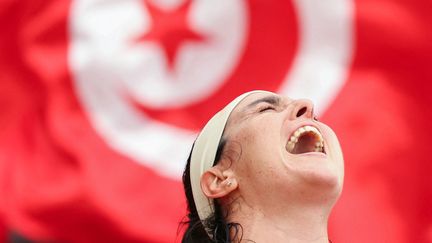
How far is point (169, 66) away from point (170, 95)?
6 cm

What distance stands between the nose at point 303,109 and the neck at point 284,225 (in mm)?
145

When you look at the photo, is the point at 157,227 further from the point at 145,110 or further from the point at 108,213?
the point at 145,110

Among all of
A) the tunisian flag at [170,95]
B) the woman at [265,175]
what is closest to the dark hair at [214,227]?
the woman at [265,175]

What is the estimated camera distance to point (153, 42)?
223 cm

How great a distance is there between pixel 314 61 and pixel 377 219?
36 cm

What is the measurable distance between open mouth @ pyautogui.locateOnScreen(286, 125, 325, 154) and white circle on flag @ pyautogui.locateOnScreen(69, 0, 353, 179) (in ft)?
1.98

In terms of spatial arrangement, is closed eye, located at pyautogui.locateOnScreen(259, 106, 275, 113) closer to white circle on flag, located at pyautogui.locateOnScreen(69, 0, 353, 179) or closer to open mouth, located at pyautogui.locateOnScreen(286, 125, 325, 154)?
open mouth, located at pyautogui.locateOnScreen(286, 125, 325, 154)

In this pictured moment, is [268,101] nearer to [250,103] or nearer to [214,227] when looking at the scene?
[250,103]

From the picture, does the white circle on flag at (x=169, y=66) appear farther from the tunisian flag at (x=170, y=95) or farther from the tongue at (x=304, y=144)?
the tongue at (x=304, y=144)

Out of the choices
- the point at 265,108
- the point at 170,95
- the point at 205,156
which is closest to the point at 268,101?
the point at 265,108

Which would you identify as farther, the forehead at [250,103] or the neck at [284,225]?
the forehead at [250,103]

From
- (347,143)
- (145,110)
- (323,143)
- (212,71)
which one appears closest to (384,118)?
(347,143)

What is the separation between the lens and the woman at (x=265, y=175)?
4.71ft

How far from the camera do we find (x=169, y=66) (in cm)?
220
